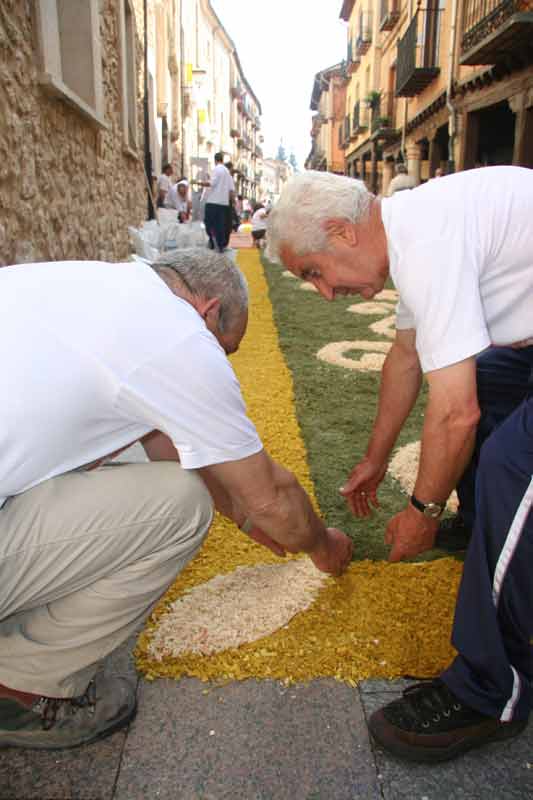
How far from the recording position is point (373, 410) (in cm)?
349

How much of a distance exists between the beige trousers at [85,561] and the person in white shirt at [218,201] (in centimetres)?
945

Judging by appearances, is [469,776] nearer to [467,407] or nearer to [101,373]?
[467,407]

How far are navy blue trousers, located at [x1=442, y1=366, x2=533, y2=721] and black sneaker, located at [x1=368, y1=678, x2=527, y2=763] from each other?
0.04 meters

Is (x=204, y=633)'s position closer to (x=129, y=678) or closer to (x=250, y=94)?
(x=129, y=678)

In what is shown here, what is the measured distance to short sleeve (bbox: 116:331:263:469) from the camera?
1228 millimetres

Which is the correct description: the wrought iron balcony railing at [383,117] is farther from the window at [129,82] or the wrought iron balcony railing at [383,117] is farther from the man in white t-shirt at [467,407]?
the man in white t-shirt at [467,407]

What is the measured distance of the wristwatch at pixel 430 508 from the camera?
158cm

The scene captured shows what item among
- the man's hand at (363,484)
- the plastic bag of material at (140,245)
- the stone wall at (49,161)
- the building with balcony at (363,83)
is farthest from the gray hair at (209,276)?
the building with balcony at (363,83)

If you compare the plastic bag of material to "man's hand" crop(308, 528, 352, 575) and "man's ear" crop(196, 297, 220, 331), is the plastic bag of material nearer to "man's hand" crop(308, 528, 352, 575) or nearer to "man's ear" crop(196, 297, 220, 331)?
"man's hand" crop(308, 528, 352, 575)

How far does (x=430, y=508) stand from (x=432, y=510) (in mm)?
11

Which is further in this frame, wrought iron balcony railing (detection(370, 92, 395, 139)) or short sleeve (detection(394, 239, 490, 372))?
wrought iron balcony railing (detection(370, 92, 395, 139))

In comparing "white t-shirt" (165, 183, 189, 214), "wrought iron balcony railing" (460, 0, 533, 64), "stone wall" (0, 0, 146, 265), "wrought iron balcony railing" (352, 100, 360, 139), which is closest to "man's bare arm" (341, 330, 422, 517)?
"stone wall" (0, 0, 146, 265)

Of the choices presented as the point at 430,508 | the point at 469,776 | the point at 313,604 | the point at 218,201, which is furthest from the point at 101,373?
the point at 218,201

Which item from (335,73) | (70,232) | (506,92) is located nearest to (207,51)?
(335,73)
